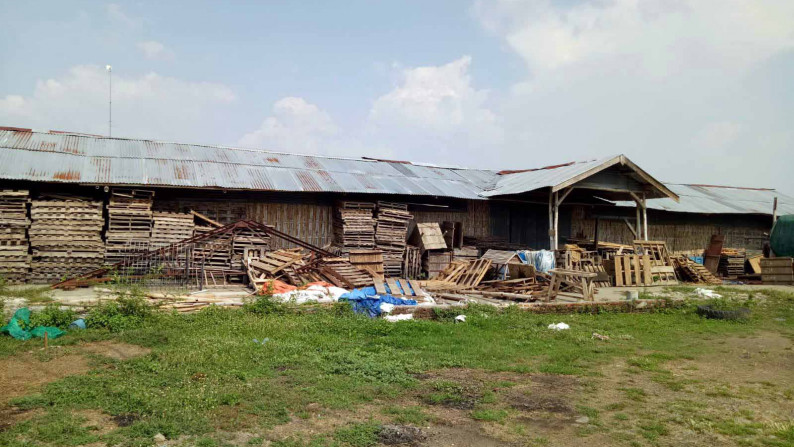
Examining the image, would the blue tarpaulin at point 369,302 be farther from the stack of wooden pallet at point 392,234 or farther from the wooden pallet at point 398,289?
the stack of wooden pallet at point 392,234

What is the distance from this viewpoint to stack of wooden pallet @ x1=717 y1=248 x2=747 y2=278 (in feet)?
82.1

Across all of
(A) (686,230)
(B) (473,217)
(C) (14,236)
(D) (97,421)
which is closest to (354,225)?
(B) (473,217)

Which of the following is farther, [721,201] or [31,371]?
[721,201]

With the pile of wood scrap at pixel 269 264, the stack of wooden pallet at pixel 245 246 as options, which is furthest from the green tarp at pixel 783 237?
the stack of wooden pallet at pixel 245 246

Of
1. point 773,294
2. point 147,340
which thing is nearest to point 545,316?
point 147,340

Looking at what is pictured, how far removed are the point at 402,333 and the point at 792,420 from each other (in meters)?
5.87

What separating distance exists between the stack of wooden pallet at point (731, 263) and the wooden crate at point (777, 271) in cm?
381

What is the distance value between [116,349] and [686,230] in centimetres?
2550

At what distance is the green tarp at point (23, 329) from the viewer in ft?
28.7

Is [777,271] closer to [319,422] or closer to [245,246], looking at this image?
[245,246]

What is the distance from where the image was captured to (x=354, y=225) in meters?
18.2

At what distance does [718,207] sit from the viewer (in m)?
25.8

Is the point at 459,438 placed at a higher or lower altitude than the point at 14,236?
lower

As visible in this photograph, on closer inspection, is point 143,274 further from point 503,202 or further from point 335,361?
point 503,202
